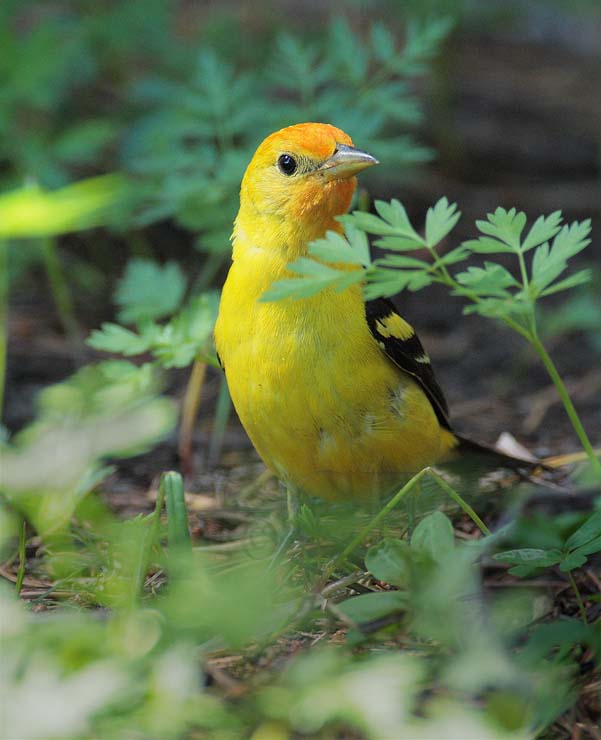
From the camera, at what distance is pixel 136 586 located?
2617 millimetres

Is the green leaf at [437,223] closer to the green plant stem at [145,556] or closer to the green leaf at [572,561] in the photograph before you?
the green leaf at [572,561]

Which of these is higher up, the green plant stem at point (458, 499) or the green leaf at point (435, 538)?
the green leaf at point (435, 538)

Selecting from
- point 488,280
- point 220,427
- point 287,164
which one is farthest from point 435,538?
point 220,427

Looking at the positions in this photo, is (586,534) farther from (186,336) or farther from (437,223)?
(186,336)

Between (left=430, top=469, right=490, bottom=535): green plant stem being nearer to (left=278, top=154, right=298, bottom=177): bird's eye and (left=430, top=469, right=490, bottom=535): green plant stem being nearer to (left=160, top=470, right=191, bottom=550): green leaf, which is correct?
(left=160, top=470, right=191, bottom=550): green leaf

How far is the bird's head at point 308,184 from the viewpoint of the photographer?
3.55m

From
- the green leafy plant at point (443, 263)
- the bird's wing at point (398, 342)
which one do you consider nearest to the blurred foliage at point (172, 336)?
the bird's wing at point (398, 342)

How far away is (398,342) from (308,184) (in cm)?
63

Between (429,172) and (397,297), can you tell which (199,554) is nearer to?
(397,297)

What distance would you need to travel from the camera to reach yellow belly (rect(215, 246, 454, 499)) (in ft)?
10.7

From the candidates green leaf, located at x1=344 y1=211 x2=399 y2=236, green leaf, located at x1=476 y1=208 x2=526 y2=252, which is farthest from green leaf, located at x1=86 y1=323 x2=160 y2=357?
green leaf, located at x1=476 y1=208 x2=526 y2=252

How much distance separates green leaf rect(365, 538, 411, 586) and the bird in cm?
83

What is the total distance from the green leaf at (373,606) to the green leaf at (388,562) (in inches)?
1.4

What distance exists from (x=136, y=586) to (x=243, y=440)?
7.87 feet
